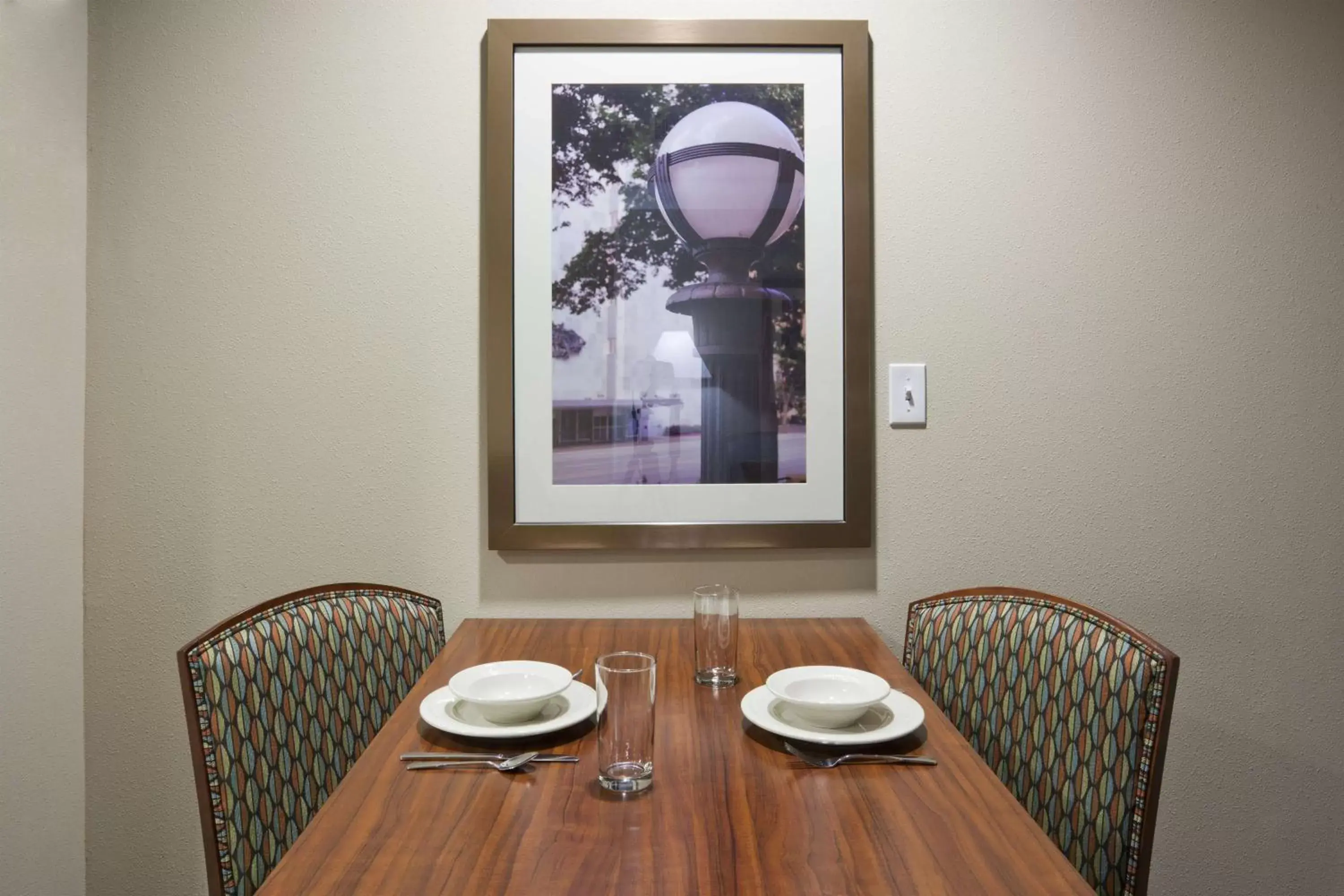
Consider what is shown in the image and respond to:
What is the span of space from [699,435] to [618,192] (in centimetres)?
53

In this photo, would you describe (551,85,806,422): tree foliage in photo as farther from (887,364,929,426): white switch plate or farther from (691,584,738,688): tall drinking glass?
(691,584,738,688): tall drinking glass

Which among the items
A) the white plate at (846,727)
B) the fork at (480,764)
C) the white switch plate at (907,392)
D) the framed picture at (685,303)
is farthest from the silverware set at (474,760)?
the white switch plate at (907,392)

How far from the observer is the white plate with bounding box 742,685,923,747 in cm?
103

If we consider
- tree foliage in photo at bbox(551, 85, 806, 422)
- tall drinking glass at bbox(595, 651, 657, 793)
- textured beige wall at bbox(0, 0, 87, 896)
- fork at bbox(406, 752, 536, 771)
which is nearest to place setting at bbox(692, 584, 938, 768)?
tall drinking glass at bbox(595, 651, 657, 793)

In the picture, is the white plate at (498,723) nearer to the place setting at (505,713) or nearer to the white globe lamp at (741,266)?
Result: the place setting at (505,713)

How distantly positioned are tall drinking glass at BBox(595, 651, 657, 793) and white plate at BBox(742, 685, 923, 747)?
0.60 ft

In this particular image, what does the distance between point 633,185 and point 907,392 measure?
2.32ft

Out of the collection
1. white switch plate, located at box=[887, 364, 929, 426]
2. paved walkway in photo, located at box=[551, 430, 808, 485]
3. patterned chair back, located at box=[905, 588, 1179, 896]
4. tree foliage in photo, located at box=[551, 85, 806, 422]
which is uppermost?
tree foliage in photo, located at box=[551, 85, 806, 422]

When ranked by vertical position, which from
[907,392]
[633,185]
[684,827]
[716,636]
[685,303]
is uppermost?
[633,185]

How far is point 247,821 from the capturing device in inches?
45.2

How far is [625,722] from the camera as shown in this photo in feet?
3.13

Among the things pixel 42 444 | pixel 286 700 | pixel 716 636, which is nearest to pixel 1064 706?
pixel 716 636

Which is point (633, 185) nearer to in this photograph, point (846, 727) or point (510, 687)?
point (510, 687)

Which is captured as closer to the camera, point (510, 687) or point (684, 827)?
point (684, 827)
